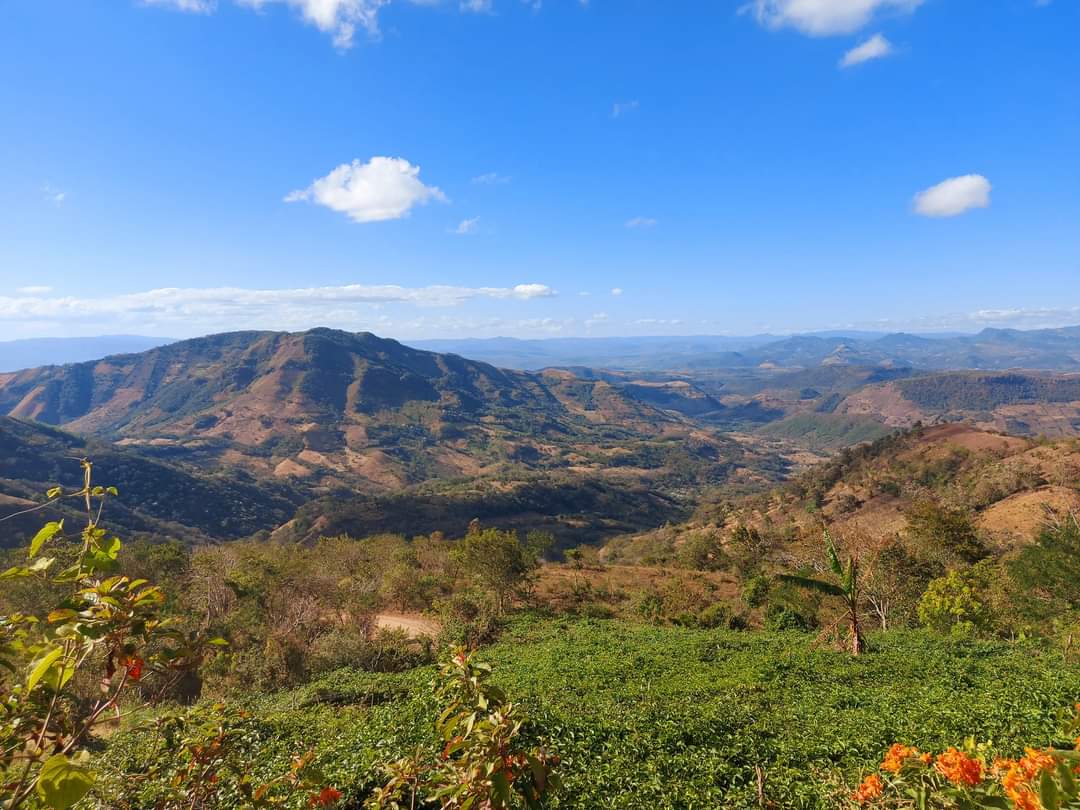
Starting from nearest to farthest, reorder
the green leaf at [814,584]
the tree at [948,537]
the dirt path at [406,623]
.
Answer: the green leaf at [814,584] < the dirt path at [406,623] < the tree at [948,537]

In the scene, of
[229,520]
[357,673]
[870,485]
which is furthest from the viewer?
[229,520]

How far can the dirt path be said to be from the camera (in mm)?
31506

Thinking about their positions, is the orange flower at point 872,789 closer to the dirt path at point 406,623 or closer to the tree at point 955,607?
Answer: the tree at point 955,607

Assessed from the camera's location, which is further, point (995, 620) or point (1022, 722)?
point (995, 620)

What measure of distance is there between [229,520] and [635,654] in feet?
511

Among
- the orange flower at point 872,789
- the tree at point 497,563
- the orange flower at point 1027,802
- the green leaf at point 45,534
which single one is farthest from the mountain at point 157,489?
the orange flower at point 1027,802

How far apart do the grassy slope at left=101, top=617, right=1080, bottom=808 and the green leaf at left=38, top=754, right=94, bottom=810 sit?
257 inches

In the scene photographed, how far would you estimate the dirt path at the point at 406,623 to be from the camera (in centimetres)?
3151

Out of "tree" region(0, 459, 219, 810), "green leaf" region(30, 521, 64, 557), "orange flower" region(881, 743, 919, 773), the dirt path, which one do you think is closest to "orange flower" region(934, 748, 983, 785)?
"orange flower" region(881, 743, 919, 773)

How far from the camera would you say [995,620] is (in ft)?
88.0

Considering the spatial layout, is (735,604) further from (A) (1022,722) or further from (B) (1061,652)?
(A) (1022,722)

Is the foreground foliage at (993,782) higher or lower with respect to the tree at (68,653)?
lower

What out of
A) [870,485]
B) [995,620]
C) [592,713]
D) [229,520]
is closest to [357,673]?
[592,713]

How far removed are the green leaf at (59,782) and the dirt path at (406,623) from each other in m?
30.4
